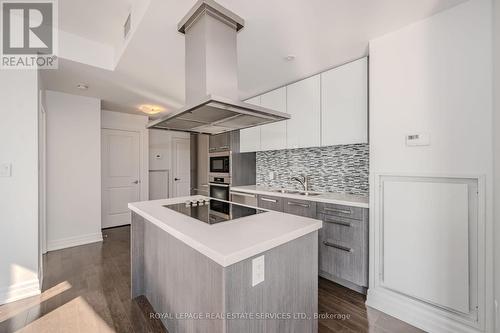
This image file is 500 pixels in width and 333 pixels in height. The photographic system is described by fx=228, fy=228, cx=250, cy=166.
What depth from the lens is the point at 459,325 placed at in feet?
5.27

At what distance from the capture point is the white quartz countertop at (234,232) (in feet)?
3.35

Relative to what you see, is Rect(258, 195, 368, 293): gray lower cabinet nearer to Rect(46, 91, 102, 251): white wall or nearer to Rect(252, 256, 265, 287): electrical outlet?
Rect(252, 256, 265, 287): electrical outlet

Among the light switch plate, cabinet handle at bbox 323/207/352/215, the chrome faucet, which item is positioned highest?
the light switch plate

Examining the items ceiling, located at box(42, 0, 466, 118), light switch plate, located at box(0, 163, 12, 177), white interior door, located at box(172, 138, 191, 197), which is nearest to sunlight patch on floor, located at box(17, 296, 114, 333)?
light switch plate, located at box(0, 163, 12, 177)

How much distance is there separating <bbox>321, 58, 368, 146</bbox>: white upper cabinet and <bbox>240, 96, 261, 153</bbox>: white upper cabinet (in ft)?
3.80

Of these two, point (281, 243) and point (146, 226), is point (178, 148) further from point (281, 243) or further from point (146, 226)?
point (281, 243)

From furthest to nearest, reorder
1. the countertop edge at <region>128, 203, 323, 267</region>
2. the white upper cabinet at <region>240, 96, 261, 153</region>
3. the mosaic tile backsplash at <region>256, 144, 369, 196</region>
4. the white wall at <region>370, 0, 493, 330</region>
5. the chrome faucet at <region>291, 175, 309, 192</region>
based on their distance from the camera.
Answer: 1. the white upper cabinet at <region>240, 96, 261, 153</region>
2. the chrome faucet at <region>291, 175, 309, 192</region>
3. the mosaic tile backsplash at <region>256, 144, 369, 196</region>
4. the white wall at <region>370, 0, 493, 330</region>
5. the countertop edge at <region>128, 203, 323, 267</region>

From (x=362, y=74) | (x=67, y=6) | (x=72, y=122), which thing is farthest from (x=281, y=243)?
(x=72, y=122)

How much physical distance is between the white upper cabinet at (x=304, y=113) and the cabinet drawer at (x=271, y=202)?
2.43ft

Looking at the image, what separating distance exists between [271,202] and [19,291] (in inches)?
106

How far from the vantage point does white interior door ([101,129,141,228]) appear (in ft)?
14.8

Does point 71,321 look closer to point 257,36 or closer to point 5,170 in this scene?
point 5,170

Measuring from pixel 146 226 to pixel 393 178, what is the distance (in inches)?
87.4

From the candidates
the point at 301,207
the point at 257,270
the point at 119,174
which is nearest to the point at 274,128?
the point at 301,207
